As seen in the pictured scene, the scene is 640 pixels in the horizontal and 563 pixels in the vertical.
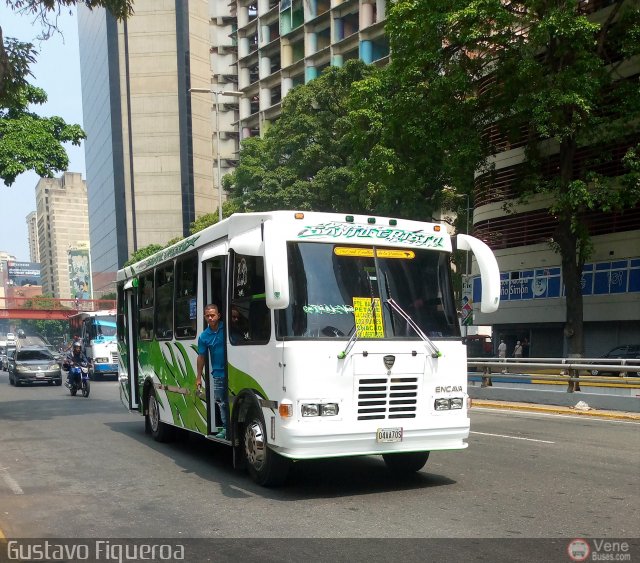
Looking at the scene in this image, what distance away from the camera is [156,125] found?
116250 millimetres

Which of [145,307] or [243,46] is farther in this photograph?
[243,46]

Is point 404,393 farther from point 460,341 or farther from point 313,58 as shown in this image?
point 313,58

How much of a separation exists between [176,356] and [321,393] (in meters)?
3.83

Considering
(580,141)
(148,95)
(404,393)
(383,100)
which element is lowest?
(404,393)

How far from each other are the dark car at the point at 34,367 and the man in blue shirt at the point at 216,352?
2384cm

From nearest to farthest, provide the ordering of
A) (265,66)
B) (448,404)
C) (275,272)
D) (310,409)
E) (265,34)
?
(275,272) → (310,409) → (448,404) → (265,66) → (265,34)

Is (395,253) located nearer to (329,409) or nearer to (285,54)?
(329,409)

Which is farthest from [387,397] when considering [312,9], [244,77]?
[244,77]

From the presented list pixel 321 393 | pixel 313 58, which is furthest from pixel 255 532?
pixel 313 58

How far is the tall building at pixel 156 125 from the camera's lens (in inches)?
4515

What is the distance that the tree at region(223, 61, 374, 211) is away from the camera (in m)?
36.0

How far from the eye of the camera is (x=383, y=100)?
1071 inches

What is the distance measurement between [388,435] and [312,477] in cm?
143

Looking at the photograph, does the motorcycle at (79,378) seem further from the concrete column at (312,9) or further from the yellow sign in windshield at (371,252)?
the concrete column at (312,9)
